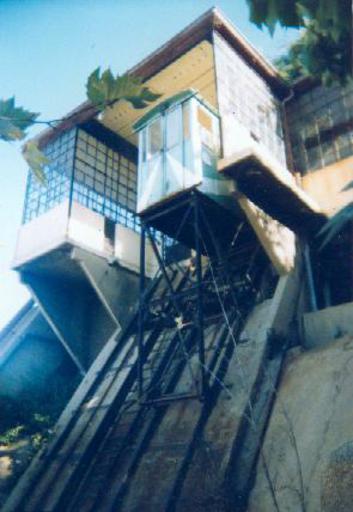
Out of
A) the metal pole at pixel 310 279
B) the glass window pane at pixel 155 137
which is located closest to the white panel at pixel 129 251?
the glass window pane at pixel 155 137

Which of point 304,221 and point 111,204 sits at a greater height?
point 111,204

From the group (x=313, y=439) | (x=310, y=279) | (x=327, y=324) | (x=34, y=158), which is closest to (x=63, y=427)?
(x=313, y=439)

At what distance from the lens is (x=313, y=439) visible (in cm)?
517

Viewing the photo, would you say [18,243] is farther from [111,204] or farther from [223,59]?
[223,59]

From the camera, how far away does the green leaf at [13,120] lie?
212cm

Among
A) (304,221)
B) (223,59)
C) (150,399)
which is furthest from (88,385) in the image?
(223,59)

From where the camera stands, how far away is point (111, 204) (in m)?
12.0

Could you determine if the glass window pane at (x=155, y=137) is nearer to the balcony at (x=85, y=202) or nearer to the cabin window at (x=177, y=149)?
the cabin window at (x=177, y=149)

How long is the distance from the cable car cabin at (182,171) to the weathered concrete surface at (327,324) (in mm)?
2511

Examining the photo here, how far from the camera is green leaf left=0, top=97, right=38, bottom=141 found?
6.95 feet

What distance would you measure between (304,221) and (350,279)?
5.66 feet

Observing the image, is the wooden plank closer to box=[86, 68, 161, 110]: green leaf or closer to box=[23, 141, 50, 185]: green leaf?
box=[23, 141, 50, 185]: green leaf

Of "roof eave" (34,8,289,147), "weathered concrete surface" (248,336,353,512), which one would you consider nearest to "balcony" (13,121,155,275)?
"roof eave" (34,8,289,147)

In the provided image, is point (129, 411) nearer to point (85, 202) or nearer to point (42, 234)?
point (42, 234)
